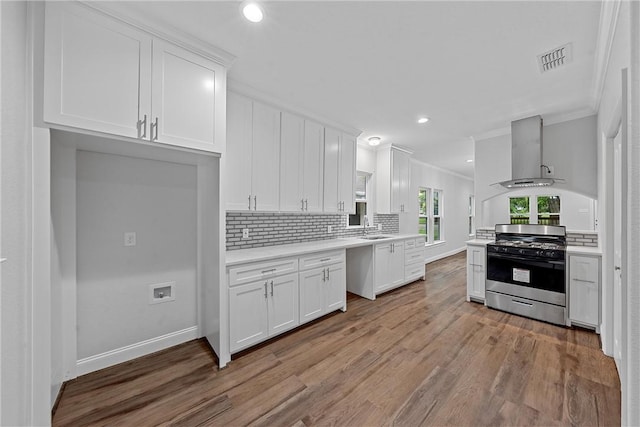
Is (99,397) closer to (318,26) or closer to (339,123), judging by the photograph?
(318,26)

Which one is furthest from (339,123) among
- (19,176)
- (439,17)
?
(19,176)

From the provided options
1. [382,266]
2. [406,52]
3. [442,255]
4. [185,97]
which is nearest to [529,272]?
[382,266]

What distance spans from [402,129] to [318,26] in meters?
2.55

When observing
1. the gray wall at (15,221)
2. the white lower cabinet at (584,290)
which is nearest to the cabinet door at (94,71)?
the gray wall at (15,221)

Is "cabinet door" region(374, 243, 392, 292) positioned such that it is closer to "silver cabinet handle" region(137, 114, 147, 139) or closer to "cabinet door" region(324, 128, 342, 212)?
"cabinet door" region(324, 128, 342, 212)

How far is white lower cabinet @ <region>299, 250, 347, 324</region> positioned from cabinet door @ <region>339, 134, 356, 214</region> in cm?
92

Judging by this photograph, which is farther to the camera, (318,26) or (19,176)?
(318,26)

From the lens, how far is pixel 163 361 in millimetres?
2213

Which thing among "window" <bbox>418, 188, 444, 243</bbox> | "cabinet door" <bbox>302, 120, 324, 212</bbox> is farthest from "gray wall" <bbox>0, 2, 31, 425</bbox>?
"window" <bbox>418, 188, 444, 243</bbox>

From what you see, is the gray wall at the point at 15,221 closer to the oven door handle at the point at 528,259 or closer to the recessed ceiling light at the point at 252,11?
the recessed ceiling light at the point at 252,11

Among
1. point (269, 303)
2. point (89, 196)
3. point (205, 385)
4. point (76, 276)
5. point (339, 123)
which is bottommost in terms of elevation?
point (205, 385)

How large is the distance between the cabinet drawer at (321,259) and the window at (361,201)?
144cm

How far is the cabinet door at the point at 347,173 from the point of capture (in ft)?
12.4

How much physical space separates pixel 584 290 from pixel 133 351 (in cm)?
478
